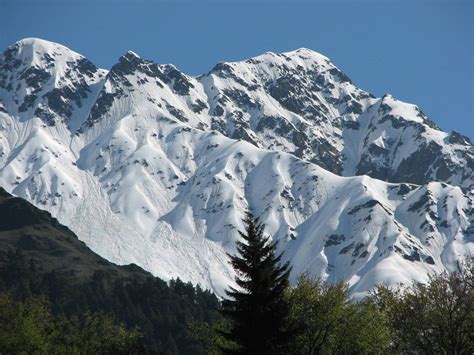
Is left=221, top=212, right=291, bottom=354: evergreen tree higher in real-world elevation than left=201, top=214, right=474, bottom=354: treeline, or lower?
lower

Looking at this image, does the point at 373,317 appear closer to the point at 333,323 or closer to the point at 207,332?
the point at 333,323

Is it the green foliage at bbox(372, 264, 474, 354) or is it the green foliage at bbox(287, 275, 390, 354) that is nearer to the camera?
the green foliage at bbox(372, 264, 474, 354)

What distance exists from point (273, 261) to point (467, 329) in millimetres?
19172

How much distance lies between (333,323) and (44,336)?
48922 mm

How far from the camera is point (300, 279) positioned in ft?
251

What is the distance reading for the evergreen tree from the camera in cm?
6319

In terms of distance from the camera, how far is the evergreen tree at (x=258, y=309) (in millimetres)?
63188

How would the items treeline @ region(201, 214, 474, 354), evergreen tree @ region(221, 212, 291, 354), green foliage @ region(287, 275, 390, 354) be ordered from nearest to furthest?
evergreen tree @ region(221, 212, 291, 354) → treeline @ region(201, 214, 474, 354) → green foliage @ region(287, 275, 390, 354)

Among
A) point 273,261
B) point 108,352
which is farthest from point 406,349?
point 108,352

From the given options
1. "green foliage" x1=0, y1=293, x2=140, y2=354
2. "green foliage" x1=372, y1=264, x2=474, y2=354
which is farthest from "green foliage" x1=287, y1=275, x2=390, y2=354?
"green foliage" x1=0, y1=293, x2=140, y2=354

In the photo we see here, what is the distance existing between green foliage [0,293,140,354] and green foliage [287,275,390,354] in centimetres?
3260

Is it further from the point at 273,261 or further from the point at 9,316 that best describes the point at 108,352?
the point at 273,261

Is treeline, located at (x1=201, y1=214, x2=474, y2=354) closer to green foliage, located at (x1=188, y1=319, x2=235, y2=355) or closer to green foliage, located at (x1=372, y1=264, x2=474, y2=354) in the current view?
green foliage, located at (x1=372, y1=264, x2=474, y2=354)

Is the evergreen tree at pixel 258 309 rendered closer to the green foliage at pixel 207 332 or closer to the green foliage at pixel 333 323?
the green foliage at pixel 333 323
